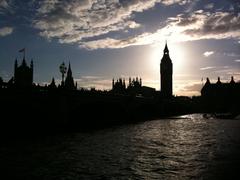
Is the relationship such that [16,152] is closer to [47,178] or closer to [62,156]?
[62,156]

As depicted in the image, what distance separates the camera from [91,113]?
6831cm

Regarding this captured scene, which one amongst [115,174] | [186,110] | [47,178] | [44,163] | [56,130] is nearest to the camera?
[47,178]

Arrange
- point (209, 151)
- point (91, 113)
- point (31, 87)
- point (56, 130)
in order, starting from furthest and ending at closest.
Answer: point (91, 113), point (56, 130), point (31, 87), point (209, 151)

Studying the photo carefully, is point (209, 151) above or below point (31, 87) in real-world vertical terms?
below

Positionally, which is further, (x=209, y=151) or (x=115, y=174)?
(x=209, y=151)

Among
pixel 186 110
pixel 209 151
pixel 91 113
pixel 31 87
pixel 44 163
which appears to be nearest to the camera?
pixel 44 163

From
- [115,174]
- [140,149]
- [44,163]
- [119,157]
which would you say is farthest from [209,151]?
[44,163]

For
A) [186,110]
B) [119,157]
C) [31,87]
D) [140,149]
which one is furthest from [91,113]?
[186,110]

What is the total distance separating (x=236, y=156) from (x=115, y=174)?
12.1 metres

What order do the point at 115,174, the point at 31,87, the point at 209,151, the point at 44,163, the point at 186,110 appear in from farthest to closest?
the point at 186,110
the point at 31,87
the point at 209,151
the point at 44,163
the point at 115,174

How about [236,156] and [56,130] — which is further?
[56,130]

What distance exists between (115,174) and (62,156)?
776 cm

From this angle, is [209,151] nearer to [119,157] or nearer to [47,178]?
[119,157]

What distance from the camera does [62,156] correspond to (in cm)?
2733
